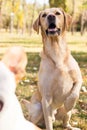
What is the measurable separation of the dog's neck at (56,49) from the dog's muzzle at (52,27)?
90 millimetres

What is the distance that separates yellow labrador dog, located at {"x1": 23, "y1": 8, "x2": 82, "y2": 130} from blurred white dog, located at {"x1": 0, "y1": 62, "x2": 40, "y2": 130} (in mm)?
3115

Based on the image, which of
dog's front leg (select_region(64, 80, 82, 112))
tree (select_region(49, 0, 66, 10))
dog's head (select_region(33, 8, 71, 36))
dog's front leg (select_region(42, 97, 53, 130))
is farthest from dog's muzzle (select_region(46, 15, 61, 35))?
tree (select_region(49, 0, 66, 10))

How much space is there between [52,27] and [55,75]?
2.55 feet

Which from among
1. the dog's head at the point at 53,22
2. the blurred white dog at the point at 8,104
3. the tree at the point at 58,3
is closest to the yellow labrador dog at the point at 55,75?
the dog's head at the point at 53,22

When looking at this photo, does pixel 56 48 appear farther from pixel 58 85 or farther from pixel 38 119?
pixel 38 119

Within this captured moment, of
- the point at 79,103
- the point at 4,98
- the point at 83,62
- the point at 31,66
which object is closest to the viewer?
the point at 4,98

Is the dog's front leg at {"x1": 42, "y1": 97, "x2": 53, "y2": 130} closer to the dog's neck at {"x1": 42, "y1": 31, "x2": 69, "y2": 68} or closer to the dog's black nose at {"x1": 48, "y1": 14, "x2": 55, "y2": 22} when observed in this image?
the dog's neck at {"x1": 42, "y1": 31, "x2": 69, "y2": 68}

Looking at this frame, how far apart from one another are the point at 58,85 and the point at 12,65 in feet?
10.1

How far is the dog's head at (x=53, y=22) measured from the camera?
5.66 m

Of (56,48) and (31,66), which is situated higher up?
(56,48)

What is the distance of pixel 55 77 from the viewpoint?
5.38 m

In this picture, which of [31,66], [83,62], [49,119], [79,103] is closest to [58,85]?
[49,119]

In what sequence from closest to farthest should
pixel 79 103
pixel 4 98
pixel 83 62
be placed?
pixel 4 98 < pixel 79 103 < pixel 83 62

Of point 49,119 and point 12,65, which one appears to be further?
point 49,119
